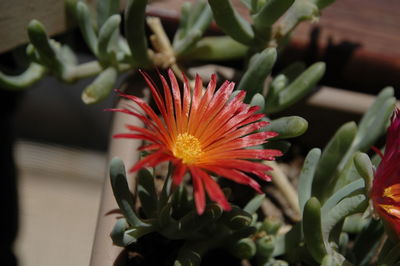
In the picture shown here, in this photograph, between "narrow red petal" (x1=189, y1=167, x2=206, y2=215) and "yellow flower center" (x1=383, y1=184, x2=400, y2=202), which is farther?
"yellow flower center" (x1=383, y1=184, x2=400, y2=202)

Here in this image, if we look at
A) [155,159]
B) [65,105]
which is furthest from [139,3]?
[65,105]

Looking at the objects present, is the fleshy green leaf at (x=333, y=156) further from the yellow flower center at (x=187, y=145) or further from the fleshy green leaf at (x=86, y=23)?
the fleshy green leaf at (x=86, y=23)

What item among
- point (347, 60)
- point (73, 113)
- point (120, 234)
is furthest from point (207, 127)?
point (73, 113)

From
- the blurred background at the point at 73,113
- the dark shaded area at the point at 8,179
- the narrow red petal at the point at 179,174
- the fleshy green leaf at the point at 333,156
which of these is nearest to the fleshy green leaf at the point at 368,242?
the fleshy green leaf at the point at 333,156

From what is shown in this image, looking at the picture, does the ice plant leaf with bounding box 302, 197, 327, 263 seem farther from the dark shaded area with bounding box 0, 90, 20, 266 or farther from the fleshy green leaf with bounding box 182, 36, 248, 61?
the dark shaded area with bounding box 0, 90, 20, 266

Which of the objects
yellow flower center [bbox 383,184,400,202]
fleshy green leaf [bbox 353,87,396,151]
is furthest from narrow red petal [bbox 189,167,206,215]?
fleshy green leaf [bbox 353,87,396,151]

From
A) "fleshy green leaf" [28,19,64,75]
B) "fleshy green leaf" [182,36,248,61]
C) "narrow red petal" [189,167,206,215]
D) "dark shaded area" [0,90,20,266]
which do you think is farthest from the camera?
"dark shaded area" [0,90,20,266]

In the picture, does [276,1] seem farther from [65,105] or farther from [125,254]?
[65,105]
